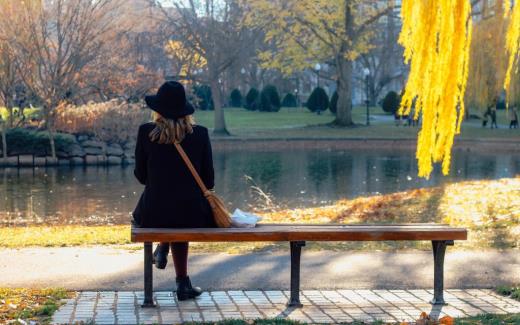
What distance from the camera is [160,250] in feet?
24.2

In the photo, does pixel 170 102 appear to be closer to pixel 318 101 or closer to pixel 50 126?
pixel 50 126

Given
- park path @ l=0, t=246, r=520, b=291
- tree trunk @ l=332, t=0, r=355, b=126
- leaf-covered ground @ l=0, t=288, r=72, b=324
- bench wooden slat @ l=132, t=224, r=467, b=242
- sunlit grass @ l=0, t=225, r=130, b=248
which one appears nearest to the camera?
leaf-covered ground @ l=0, t=288, r=72, b=324

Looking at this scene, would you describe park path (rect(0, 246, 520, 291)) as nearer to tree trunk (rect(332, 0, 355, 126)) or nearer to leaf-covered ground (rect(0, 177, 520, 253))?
leaf-covered ground (rect(0, 177, 520, 253))

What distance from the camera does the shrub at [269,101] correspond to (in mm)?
62500

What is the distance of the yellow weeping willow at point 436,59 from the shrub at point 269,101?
54532mm

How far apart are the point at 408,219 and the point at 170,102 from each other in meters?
7.15

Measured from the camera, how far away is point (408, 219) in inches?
527

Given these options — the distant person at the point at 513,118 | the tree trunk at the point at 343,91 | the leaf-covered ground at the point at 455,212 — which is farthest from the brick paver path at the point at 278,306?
the tree trunk at the point at 343,91

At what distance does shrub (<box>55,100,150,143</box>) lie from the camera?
3331cm

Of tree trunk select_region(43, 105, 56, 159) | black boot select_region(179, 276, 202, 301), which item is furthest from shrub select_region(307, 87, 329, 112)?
black boot select_region(179, 276, 202, 301)

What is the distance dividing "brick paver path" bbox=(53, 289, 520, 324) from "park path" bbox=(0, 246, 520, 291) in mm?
303

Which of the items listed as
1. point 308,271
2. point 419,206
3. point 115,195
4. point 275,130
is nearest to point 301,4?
point 275,130

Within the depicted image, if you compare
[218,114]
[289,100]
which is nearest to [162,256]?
[218,114]

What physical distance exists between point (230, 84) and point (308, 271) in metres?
60.8
